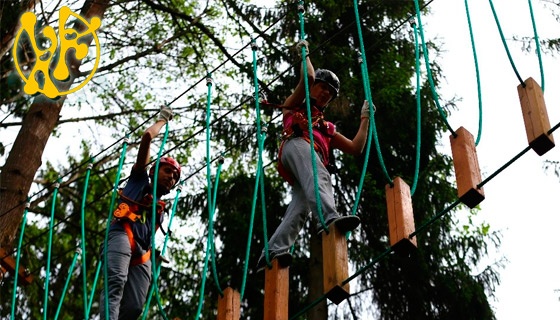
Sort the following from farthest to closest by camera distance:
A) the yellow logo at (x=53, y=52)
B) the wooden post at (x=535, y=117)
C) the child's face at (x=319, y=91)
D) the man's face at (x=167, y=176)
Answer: the yellow logo at (x=53, y=52)
the man's face at (x=167, y=176)
the child's face at (x=319, y=91)
the wooden post at (x=535, y=117)

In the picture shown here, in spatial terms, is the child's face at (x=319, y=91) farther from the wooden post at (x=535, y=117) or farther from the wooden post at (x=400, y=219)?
the wooden post at (x=535, y=117)

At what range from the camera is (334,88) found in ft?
13.4

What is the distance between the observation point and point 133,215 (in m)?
4.20

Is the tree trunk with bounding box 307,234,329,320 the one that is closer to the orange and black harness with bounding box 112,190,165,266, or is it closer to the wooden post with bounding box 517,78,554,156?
the orange and black harness with bounding box 112,190,165,266

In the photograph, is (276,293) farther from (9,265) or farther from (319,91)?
(9,265)

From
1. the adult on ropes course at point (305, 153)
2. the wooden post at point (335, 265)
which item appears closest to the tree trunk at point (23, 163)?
the adult on ropes course at point (305, 153)

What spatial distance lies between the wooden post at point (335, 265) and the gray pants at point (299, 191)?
206 millimetres

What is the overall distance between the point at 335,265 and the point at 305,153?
31.7 inches

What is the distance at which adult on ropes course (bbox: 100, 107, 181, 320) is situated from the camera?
4073 millimetres

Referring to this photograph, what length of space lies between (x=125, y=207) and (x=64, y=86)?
11.5 feet

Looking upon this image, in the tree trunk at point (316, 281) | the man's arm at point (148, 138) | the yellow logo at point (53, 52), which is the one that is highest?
the yellow logo at point (53, 52)

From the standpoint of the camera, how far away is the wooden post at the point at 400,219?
10.0 ft

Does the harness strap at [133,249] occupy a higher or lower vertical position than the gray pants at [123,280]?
higher

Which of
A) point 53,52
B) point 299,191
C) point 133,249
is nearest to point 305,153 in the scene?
point 299,191
